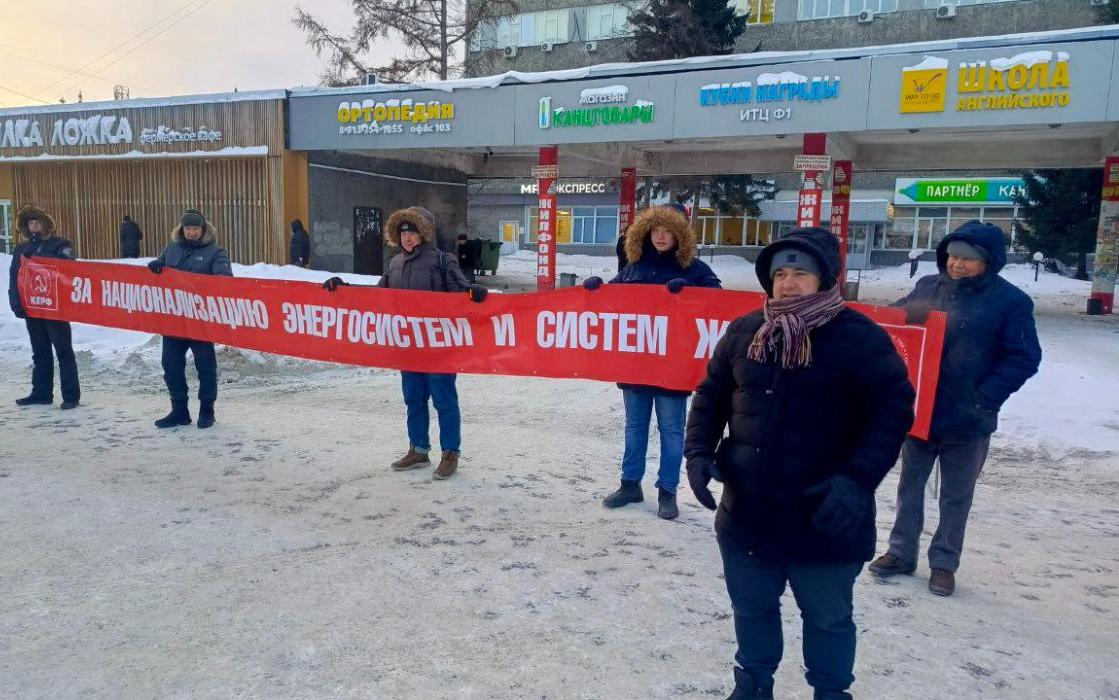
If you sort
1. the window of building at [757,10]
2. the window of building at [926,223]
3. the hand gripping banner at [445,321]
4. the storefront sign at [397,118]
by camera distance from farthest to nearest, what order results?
1. the window of building at [926,223]
2. the window of building at [757,10]
3. the storefront sign at [397,118]
4. the hand gripping banner at [445,321]

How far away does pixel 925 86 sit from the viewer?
13.8 m

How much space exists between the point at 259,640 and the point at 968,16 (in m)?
41.0

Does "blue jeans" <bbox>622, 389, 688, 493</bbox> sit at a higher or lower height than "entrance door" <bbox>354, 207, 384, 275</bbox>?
lower

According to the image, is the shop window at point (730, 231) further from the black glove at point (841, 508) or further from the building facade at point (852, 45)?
the black glove at point (841, 508)

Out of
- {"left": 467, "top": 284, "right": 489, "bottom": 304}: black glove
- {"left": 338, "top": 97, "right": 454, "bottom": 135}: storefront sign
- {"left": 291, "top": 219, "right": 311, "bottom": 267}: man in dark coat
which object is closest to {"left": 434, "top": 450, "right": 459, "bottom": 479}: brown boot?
{"left": 467, "top": 284, "right": 489, "bottom": 304}: black glove

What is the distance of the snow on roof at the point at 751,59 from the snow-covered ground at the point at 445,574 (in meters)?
8.80

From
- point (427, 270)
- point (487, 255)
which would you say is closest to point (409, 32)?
point (487, 255)

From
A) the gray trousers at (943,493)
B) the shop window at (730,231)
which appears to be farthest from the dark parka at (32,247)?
the shop window at (730,231)

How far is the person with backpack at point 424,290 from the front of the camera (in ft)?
18.5

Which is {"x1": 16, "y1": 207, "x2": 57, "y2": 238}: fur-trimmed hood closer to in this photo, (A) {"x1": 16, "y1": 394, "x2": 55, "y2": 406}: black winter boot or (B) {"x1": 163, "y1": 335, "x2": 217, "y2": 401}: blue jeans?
(A) {"x1": 16, "y1": 394, "x2": 55, "y2": 406}: black winter boot

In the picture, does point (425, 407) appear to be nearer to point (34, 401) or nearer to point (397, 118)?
point (34, 401)

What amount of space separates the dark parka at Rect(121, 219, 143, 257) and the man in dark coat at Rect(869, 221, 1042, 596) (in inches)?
840

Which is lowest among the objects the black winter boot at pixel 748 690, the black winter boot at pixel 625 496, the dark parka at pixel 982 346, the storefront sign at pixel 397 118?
the black winter boot at pixel 625 496

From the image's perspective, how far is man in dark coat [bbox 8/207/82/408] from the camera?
7.45 meters
